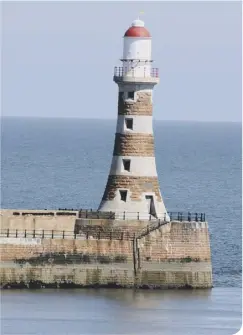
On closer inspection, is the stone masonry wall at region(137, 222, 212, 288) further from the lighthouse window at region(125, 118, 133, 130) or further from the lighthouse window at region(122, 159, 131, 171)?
the lighthouse window at region(125, 118, 133, 130)

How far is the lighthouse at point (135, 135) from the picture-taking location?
159ft

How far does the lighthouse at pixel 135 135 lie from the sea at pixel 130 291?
2629 millimetres

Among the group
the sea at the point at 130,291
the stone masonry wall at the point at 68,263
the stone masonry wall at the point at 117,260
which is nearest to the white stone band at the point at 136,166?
the stone masonry wall at the point at 117,260

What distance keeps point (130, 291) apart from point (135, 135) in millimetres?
4073

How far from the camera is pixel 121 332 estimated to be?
4241 cm

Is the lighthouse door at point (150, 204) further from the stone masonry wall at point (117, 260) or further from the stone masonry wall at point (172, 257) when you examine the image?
the stone masonry wall at point (172, 257)

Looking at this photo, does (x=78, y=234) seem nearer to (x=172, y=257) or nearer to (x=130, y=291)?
(x=130, y=291)

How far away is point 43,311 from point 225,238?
1704 cm

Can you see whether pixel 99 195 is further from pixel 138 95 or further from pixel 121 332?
pixel 121 332

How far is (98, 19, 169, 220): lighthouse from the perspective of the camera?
4859 cm

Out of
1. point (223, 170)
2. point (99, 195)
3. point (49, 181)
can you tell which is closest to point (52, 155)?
point (223, 170)

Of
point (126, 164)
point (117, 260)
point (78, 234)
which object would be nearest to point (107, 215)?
point (78, 234)

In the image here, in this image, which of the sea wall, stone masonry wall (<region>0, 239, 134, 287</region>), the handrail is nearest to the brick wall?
the sea wall

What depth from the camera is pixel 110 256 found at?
47406 mm
